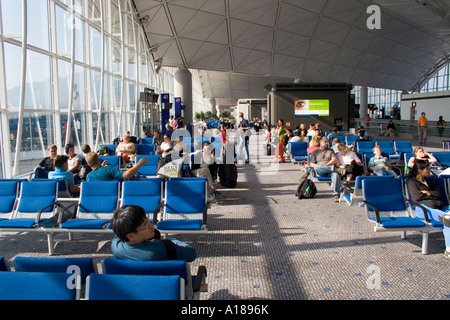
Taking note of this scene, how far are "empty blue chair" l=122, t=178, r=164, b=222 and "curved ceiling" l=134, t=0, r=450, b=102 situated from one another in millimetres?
17662

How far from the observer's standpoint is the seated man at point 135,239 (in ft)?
10.5

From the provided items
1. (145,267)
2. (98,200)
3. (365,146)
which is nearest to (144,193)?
(98,200)

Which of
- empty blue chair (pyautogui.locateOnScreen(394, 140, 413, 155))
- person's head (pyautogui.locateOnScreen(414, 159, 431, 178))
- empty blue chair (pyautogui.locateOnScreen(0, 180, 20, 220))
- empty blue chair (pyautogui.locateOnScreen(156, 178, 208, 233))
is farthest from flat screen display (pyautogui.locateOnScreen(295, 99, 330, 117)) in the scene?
empty blue chair (pyautogui.locateOnScreen(0, 180, 20, 220))

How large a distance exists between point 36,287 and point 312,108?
78.3ft

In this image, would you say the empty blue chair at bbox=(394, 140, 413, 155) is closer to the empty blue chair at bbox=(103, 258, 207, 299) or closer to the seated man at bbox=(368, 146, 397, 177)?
the seated man at bbox=(368, 146, 397, 177)

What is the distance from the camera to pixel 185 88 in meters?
31.4

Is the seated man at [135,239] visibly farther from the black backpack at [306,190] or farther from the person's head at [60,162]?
the black backpack at [306,190]

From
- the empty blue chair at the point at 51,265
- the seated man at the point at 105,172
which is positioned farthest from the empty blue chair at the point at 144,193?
the empty blue chair at the point at 51,265

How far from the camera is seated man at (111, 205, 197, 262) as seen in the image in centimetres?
320

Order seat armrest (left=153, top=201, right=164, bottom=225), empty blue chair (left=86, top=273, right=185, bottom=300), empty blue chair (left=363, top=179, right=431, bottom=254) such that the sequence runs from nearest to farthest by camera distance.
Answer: empty blue chair (left=86, top=273, right=185, bottom=300), seat armrest (left=153, top=201, right=164, bottom=225), empty blue chair (left=363, top=179, right=431, bottom=254)

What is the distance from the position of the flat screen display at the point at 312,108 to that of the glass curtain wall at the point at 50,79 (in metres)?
11.4

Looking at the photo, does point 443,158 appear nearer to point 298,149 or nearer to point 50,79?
point 298,149

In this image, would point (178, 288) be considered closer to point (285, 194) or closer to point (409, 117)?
point (285, 194)

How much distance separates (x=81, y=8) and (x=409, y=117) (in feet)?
106
